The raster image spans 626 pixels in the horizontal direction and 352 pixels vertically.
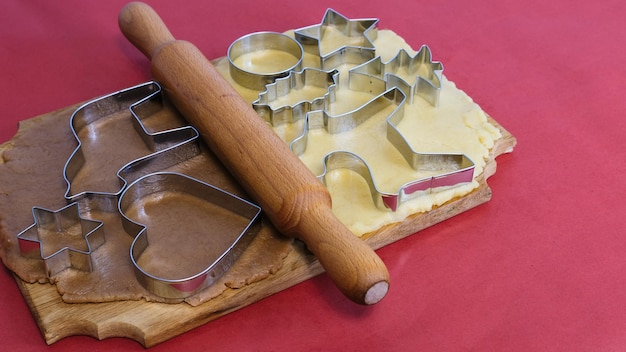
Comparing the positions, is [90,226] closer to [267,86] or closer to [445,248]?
[267,86]

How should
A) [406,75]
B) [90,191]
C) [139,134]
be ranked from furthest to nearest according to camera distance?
1. [406,75]
2. [139,134]
3. [90,191]

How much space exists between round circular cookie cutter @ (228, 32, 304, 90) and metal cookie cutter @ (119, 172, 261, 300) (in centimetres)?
32

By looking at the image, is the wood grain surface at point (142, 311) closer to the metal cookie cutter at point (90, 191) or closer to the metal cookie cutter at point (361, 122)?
the metal cookie cutter at point (90, 191)

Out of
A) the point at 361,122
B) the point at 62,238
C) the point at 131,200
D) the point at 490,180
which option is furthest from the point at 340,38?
the point at 62,238

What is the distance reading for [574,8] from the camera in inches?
69.7

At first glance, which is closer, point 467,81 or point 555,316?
point 555,316

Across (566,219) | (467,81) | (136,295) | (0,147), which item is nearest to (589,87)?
(467,81)

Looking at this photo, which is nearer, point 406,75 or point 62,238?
point 62,238

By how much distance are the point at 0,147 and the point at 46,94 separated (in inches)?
10.1

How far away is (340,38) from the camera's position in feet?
5.16

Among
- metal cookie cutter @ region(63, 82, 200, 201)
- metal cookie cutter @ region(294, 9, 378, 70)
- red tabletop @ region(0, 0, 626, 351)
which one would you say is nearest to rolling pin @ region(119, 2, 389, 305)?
metal cookie cutter @ region(63, 82, 200, 201)

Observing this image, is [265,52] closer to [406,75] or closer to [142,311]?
[406,75]

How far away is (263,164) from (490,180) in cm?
41

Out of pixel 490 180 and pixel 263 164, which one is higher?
pixel 263 164
